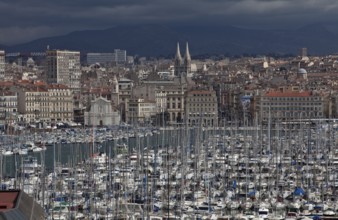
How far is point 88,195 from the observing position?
22516 mm

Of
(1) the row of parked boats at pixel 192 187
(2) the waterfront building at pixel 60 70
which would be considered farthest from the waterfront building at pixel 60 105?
(1) the row of parked boats at pixel 192 187

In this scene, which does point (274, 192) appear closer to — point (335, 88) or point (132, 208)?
point (132, 208)

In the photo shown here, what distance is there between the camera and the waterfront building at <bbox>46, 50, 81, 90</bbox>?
94.1 metres

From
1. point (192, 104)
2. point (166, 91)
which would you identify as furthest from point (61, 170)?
point (166, 91)

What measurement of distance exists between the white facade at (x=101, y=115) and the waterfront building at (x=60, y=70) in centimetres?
2630

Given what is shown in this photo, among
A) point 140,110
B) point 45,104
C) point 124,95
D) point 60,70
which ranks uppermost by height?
point 60,70

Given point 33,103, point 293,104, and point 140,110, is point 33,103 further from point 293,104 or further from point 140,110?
point 293,104

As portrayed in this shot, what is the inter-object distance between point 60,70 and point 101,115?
31.4 meters

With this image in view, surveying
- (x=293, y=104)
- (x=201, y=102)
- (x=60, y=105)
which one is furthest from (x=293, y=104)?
(x=60, y=105)

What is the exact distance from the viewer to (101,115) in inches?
2559

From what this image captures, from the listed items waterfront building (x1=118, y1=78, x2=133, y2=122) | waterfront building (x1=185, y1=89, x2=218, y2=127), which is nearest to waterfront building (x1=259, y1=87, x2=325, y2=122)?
waterfront building (x1=185, y1=89, x2=218, y2=127)

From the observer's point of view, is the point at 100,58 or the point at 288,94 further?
the point at 100,58

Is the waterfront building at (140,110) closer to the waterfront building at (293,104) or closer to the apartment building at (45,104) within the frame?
the apartment building at (45,104)

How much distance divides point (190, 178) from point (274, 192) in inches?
117
